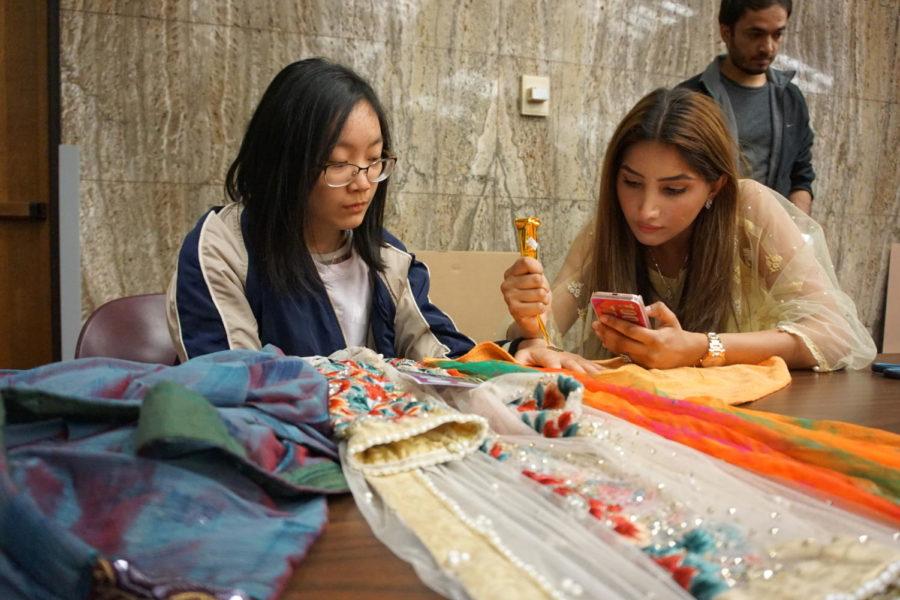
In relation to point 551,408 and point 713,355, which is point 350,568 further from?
point 713,355

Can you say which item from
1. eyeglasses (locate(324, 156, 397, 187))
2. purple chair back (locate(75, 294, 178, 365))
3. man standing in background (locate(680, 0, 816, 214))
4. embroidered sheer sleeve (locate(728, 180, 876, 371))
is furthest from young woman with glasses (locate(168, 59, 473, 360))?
man standing in background (locate(680, 0, 816, 214))

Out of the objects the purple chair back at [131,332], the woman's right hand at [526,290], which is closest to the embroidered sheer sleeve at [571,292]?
the woman's right hand at [526,290]

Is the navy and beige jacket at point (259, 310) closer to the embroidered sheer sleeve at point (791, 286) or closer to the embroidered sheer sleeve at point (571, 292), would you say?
the embroidered sheer sleeve at point (571, 292)

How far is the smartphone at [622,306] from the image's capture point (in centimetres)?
132

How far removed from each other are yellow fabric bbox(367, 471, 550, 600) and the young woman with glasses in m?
0.83

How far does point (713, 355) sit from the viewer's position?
1371 mm

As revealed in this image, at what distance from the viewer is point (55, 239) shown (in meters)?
2.60

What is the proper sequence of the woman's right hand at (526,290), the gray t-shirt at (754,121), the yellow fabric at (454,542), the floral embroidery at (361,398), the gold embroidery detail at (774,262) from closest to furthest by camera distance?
1. the yellow fabric at (454,542)
2. the floral embroidery at (361,398)
3. the woman's right hand at (526,290)
4. the gold embroidery detail at (774,262)
5. the gray t-shirt at (754,121)

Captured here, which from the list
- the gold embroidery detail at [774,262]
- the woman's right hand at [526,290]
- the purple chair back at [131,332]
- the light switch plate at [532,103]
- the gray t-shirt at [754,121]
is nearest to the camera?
the woman's right hand at [526,290]

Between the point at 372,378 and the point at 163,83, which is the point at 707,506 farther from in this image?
the point at 163,83

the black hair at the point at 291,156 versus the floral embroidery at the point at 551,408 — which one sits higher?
the black hair at the point at 291,156

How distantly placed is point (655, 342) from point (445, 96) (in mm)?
1922

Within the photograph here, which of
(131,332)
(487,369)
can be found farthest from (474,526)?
(131,332)

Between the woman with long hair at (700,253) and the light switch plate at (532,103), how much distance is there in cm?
140
